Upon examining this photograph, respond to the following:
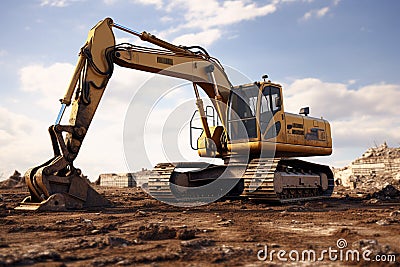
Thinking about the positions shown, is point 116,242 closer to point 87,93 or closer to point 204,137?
point 87,93

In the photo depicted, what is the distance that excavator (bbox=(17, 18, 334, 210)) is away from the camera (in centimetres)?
1007

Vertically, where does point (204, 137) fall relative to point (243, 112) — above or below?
below

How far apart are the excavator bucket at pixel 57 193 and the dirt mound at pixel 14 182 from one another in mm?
20281

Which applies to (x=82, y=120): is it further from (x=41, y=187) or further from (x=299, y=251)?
(x=299, y=251)

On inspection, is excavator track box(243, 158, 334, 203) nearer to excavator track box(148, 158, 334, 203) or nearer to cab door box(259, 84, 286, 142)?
excavator track box(148, 158, 334, 203)

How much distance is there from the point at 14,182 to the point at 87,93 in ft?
73.9

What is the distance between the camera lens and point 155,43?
12.0 metres

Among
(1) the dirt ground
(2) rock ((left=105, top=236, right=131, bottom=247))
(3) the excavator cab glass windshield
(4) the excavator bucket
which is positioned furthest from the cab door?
(2) rock ((left=105, top=236, right=131, bottom=247))

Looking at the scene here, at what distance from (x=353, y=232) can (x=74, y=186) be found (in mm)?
6673

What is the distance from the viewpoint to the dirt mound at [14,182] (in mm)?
28516

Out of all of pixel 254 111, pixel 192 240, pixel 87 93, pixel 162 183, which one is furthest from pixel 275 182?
pixel 192 240

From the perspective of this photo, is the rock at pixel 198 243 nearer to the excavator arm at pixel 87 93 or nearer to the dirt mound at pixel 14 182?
the excavator arm at pixel 87 93

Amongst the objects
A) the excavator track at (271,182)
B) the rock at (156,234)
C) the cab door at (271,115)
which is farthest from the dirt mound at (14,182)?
the rock at (156,234)

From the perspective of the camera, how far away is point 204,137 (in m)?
12.8
